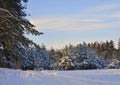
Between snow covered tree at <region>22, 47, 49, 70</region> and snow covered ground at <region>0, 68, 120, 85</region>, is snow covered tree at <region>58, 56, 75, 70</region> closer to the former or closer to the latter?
snow covered tree at <region>22, 47, 49, 70</region>

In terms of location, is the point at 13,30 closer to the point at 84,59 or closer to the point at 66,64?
the point at 66,64

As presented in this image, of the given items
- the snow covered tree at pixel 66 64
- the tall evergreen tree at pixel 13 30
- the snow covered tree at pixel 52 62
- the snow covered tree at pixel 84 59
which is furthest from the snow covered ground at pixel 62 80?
the snow covered tree at pixel 52 62

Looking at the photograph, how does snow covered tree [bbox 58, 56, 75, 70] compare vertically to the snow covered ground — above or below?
above

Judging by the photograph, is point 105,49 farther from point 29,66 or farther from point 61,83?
point 61,83

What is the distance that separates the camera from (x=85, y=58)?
72.1 meters

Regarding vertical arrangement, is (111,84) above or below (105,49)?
below

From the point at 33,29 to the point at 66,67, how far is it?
3993cm

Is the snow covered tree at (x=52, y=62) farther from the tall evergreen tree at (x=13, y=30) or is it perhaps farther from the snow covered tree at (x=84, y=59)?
the tall evergreen tree at (x=13, y=30)

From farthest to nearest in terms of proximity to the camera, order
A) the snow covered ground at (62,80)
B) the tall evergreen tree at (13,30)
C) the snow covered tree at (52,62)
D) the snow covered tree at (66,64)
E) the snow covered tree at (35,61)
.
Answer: the snow covered tree at (52,62) → the snow covered tree at (35,61) → the snow covered tree at (66,64) → the tall evergreen tree at (13,30) → the snow covered ground at (62,80)

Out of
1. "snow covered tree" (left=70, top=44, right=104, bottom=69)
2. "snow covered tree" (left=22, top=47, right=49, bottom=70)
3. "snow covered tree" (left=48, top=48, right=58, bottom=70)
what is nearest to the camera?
"snow covered tree" (left=70, top=44, right=104, bottom=69)

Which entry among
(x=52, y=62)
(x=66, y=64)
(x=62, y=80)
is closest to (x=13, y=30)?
(x=62, y=80)

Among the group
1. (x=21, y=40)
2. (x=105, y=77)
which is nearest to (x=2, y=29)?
(x=21, y=40)

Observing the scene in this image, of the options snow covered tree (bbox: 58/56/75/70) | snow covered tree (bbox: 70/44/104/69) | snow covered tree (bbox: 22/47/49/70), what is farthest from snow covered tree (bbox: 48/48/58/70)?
snow covered tree (bbox: 58/56/75/70)

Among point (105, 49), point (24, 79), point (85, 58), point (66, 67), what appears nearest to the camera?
point (24, 79)
